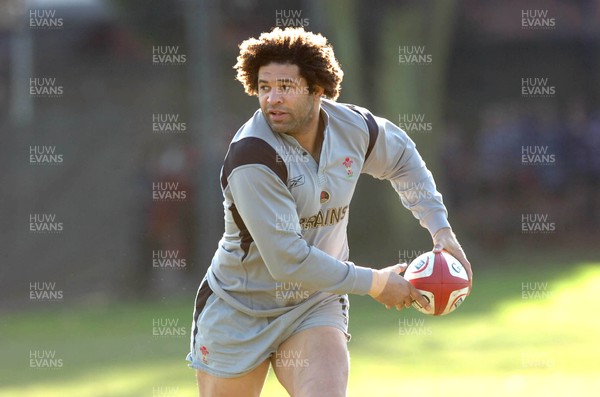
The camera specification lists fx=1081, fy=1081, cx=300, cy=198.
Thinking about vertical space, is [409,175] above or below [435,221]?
above

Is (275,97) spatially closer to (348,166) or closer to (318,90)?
(318,90)

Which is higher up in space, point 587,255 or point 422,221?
point 422,221

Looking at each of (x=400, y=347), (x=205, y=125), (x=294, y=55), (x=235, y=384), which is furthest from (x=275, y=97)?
(x=205, y=125)

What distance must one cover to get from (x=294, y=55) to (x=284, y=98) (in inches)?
8.7

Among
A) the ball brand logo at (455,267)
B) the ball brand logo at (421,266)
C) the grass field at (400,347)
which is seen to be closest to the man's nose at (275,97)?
the ball brand logo at (421,266)

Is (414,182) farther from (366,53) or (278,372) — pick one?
(366,53)

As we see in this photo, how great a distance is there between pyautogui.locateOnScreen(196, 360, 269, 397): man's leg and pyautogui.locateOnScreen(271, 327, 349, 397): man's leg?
0.32 ft

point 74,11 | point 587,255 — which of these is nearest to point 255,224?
point 74,11

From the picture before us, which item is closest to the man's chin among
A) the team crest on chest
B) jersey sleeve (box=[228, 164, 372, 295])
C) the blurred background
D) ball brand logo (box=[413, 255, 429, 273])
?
jersey sleeve (box=[228, 164, 372, 295])

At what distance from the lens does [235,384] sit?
4.38 metres

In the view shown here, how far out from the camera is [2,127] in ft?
45.8

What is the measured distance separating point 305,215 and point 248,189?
312mm

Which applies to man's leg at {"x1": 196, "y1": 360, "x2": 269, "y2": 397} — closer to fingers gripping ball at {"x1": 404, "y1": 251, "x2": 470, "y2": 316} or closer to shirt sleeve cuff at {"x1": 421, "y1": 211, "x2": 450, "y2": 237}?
fingers gripping ball at {"x1": 404, "y1": 251, "x2": 470, "y2": 316}

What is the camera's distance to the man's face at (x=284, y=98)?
421cm
